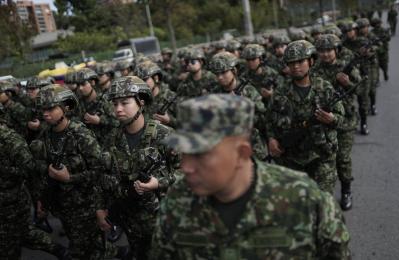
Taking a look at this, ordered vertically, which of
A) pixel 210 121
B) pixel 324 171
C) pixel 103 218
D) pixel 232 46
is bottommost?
pixel 324 171

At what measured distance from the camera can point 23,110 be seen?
23.6 feet

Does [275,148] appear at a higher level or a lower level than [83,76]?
lower

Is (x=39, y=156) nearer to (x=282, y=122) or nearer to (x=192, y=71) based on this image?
(x=282, y=122)

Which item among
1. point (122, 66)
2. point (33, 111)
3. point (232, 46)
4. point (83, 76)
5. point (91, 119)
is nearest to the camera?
point (91, 119)

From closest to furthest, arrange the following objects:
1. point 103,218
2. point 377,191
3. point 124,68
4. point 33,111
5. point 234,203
→ point 234,203 → point 103,218 → point 377,191 → point 33,111 → point 124,68

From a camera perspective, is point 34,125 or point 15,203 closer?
point 15,203

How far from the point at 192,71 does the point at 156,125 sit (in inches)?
167

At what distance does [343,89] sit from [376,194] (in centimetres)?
147

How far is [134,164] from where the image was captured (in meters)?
3.46

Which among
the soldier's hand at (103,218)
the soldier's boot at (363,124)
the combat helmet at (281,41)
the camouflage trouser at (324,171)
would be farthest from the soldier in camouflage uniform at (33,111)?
the soldier's boot at (363,124)

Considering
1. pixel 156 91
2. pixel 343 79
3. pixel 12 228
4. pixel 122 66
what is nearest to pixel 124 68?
pixel 122 66

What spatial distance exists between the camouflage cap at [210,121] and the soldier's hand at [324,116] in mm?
2430

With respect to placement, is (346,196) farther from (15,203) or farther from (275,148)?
(15,203)

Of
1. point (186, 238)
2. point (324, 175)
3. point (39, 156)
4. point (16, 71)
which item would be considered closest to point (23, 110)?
point (39, 156)
